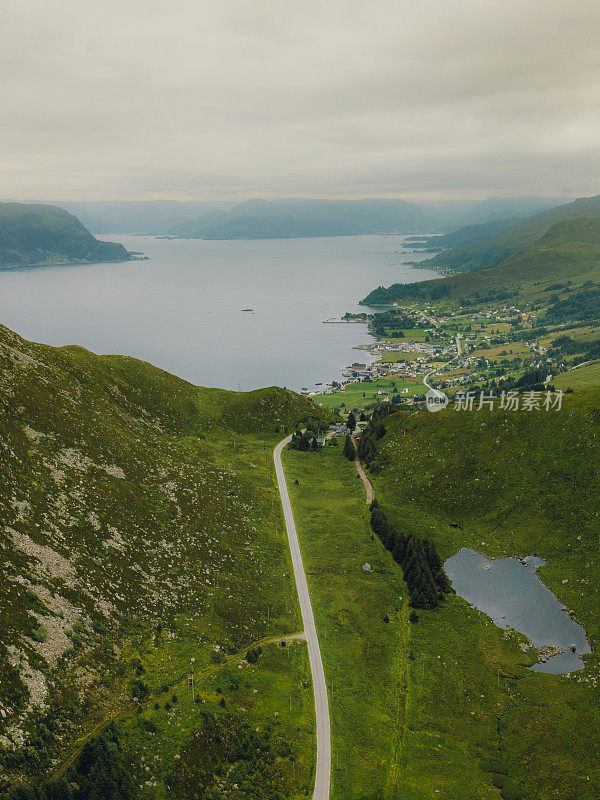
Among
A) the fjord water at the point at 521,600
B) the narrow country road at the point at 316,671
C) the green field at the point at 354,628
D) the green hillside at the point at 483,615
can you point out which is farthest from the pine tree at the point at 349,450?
the fjord water at the point at 521,600

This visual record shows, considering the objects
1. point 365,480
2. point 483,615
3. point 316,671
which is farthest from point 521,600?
point 365,480

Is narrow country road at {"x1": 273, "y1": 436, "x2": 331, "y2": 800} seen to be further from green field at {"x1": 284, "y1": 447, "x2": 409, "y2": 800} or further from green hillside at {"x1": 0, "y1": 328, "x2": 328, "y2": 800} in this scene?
green hillside at {"x1": 0, "y1": 328, "x2": 328, "y2": 800}

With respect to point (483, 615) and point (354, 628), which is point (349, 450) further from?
point (354, 628)

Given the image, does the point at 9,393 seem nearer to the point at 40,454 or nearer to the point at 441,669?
the point at 40,454

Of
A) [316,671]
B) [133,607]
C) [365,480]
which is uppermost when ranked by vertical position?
[133,607]

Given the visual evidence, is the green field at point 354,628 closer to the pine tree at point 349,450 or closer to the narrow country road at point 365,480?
the narrow country road at point 365,480

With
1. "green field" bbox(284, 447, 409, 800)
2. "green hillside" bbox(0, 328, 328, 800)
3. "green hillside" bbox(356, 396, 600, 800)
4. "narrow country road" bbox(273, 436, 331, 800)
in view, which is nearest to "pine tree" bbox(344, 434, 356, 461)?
"green hillside" bbox(356, 396, 600, 800)

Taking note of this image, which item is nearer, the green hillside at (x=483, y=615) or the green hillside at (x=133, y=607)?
the green hillside at (x=133, y=607)

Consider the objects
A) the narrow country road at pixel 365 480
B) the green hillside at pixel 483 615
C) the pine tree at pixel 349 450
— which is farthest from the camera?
the pine tree at pixel 349 450
